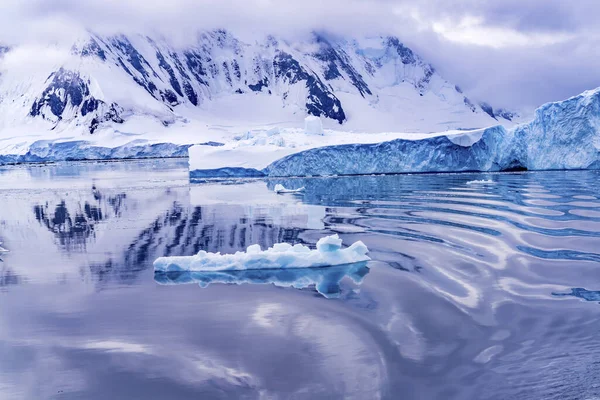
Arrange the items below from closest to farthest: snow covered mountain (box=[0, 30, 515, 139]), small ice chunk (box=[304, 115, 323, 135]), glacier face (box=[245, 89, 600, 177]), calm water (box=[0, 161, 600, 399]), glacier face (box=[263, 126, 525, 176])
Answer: calm water (box=[0, 161, 600, 399]) → glacier face (box=[245, 89, 600, 177]) → glacier face (box=[263, 126, 525, 176]) → small ice chunk (box=[304, 115, 323, 135]) → snow covered mountain (box=[0, 30, 515, 139])

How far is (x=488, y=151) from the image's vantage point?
2966 centimetres

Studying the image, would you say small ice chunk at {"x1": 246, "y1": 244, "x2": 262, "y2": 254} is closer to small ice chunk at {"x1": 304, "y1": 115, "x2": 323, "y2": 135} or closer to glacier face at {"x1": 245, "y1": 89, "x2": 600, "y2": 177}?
glacier face at {"x1": 245, "y1": 89, "x2": 600, "y2": 177}

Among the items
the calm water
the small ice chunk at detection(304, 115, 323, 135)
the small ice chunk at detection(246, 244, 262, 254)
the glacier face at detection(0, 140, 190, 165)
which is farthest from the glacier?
the glacier face at detection(0, 140, 190, 165)

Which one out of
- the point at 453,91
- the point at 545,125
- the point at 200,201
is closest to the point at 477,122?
the point at 453,91

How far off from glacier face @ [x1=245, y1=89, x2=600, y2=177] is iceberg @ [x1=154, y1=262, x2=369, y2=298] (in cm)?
2119

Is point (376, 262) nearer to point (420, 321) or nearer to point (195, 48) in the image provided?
point (420, 321)

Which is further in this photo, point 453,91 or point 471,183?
point 453,91

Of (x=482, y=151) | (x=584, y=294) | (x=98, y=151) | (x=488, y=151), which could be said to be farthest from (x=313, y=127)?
(x=98, y=151)

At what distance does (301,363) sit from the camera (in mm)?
5312

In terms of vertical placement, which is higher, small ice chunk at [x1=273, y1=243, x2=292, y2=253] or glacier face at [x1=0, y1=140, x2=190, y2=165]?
glacier face at [x1=0, y1=140, x2=190, y2=165]

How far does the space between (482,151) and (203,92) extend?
369ft

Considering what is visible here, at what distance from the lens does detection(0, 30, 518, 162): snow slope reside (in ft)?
310

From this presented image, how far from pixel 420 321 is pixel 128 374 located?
302 centimetres

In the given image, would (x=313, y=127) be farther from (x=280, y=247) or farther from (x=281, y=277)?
(x=281, y=277)
